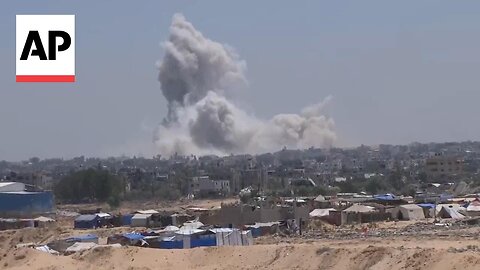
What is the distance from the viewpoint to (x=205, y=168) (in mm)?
107500

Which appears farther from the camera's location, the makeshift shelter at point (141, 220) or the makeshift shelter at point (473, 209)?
the makeshift shelter at point (141, 220)

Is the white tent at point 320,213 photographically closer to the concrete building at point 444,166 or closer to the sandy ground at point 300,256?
the sandy ground at point 300,256

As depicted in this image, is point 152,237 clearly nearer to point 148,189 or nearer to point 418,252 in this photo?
point 418,252

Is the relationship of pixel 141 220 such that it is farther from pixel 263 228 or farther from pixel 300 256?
pixel 300 256

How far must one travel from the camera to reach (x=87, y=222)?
42.9 m

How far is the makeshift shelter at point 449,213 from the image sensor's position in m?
37.4

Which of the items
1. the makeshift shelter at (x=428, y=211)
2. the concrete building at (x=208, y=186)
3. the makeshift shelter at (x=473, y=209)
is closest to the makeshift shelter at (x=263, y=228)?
the makeshift shelter at (x=428, y=211)

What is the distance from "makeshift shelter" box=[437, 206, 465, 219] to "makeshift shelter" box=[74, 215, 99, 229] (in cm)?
1563

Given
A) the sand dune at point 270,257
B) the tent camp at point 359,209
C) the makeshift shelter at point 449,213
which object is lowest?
the sand dune at point 270,257

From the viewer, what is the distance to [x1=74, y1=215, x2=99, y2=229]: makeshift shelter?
42.6 metres

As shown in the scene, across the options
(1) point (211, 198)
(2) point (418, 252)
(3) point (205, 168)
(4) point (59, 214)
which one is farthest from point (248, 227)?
(3) point (205, 168)

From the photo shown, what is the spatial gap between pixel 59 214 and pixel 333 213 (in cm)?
2027

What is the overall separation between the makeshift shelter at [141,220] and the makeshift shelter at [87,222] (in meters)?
1.80

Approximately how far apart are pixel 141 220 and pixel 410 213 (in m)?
12.2
